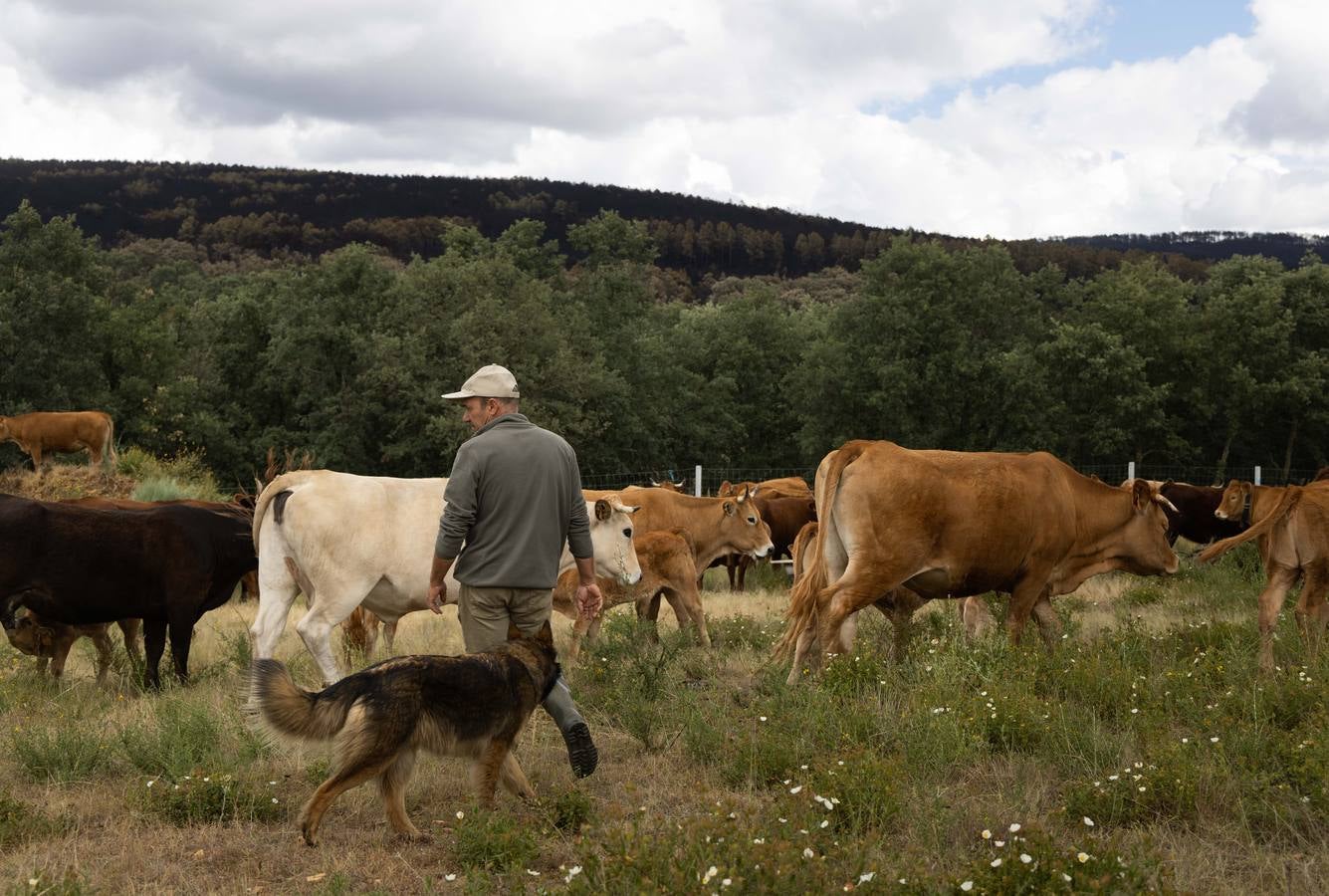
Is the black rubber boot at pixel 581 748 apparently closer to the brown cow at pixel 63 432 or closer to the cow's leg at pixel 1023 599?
the cow's leg at pixel 1023 599

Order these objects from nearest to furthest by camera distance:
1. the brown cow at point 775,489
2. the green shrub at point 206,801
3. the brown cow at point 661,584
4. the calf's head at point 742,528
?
1. the green shrub at point 206,801
2. the brown cow at point 661,584
3. the calf's head at point 742,528
4. the brown cow at point 775,489

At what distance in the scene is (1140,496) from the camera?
390 inches

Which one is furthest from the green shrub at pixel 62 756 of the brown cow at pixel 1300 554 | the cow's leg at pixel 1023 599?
the brown cow at pixel 1300 554

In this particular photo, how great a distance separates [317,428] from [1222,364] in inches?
1601

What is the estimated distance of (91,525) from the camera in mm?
8719

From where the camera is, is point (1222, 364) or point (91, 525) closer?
point (91, 525)

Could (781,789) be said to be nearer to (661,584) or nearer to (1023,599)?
(1023,599)

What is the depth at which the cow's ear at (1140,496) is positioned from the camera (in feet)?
32.3

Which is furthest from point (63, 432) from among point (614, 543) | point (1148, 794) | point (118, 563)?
point (1148, 794)

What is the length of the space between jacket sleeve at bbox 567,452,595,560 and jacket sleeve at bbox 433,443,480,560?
23.7 inches

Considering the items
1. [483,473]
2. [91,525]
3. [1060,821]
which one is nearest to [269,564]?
[91,525]

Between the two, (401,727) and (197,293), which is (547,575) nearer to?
(401,727)

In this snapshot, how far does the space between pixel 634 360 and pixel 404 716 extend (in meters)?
48.1

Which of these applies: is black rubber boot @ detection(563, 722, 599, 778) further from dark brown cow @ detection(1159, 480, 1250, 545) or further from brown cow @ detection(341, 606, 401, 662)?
dark brown cow @ detection(1159, 480, 1250, 545)
